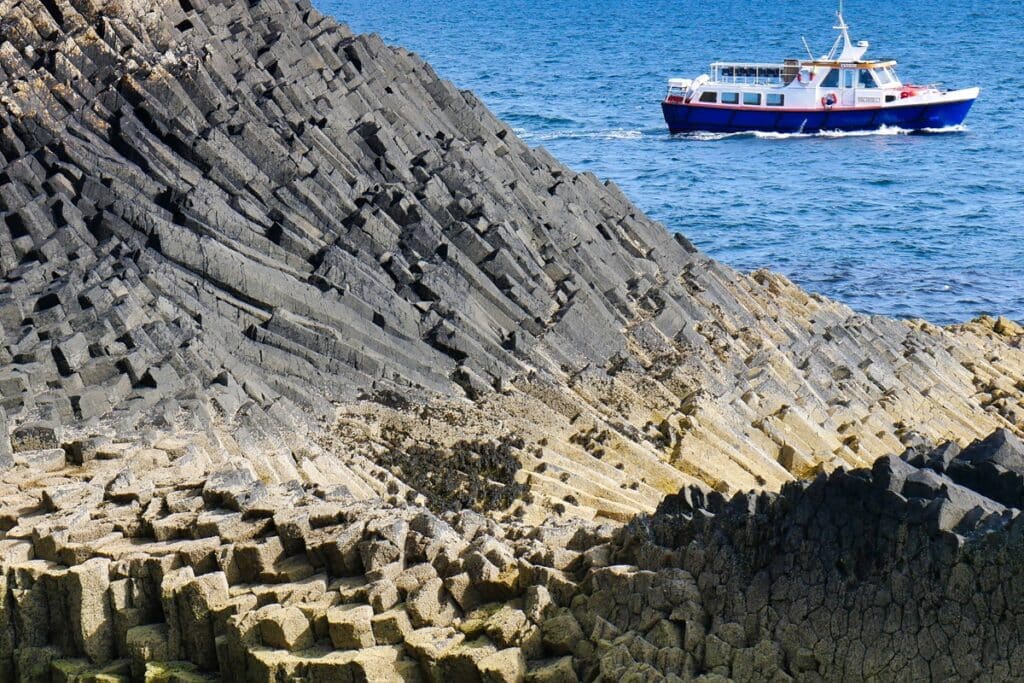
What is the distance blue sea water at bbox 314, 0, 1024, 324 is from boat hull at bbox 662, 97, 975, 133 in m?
0.61

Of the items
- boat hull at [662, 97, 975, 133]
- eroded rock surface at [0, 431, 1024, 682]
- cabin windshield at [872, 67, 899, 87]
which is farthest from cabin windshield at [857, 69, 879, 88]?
eroded rock surface at [0, 431, 1024, 682]

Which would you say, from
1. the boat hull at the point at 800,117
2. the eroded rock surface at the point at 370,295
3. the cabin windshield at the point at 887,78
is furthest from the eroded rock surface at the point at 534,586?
the cabin windshield at the point at 887,78

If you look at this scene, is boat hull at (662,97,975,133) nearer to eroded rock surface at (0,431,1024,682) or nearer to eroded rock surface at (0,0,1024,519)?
eroded rock surface at (0,0,1024,519)

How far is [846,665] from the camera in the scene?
13.9 m

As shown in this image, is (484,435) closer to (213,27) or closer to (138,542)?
(138,542)

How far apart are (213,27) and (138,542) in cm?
1529

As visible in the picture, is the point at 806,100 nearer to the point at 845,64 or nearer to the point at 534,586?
the point at 845,64

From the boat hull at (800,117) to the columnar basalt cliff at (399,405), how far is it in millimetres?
34411

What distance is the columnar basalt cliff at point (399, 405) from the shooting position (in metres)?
14.6

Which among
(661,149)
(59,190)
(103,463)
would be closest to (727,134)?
(661,149)

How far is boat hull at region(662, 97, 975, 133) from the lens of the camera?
225 feet

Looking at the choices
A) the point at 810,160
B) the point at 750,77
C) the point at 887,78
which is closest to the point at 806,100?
the point at 810,160

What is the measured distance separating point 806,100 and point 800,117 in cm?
72

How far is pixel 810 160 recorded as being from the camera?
219ft
